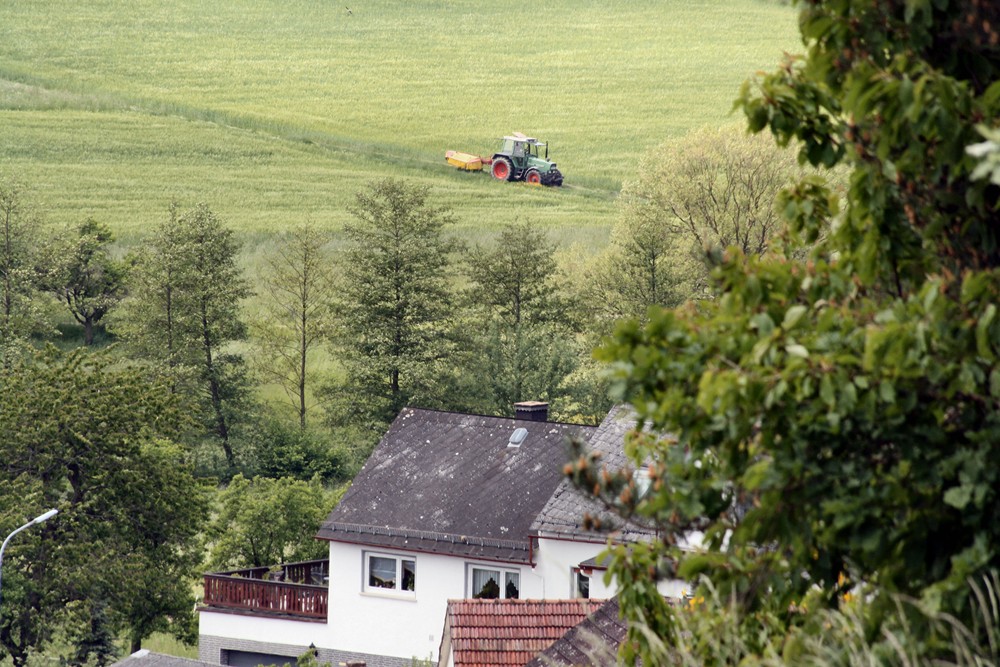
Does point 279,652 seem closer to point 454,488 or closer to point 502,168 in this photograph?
point 454,488

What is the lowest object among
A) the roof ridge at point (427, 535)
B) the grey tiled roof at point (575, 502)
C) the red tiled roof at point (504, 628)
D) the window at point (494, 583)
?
the window at point (494, 583)

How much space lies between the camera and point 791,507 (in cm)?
662

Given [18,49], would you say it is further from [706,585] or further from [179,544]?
[706,585]

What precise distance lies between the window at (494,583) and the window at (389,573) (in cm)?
149

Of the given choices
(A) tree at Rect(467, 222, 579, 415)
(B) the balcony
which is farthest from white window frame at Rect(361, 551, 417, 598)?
(A) tree at Rect(467, 222, 579, 415)

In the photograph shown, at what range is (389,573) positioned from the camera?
36406 mm

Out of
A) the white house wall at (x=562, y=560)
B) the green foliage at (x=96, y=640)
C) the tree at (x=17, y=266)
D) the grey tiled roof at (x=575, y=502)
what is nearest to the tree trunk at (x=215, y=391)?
the tree at (x=17, y=266)

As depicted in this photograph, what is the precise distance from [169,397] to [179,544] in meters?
3.91

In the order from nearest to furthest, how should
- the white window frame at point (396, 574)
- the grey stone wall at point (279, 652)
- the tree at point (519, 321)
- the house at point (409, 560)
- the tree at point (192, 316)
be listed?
the house at point (409, 560)
the white window frame at point (396, 574)
the grey stone wall at point (279, 652)
the tree at point (519, 321)
the tree at point (192, 316)

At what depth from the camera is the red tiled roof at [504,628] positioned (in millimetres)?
20078

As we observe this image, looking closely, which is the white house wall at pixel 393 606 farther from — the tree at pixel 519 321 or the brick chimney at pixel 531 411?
the tree at pixel 519 321

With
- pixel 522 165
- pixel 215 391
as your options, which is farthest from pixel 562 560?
pixel 522 165

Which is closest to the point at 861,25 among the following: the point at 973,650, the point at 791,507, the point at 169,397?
the point at 791,507

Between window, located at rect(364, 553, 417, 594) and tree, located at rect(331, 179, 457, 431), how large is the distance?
977 inches
